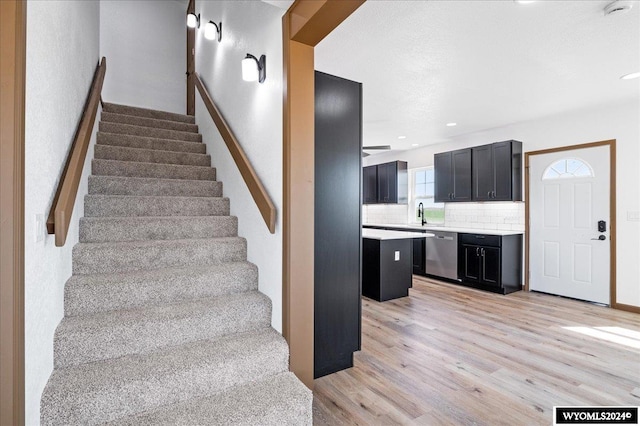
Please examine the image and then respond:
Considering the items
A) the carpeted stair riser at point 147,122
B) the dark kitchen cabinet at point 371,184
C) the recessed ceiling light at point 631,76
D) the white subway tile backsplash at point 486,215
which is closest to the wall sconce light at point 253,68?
the carpeted stair riser at point 147,122

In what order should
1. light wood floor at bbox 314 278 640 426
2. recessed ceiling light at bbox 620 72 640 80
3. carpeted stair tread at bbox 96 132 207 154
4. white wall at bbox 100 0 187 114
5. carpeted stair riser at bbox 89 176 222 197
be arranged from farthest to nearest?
white wall at bbox 100 0 187 114
carpeted stair tread at bbox 96 132 207 154
recessed ceiling light at bbox 620 72 640 80
carpeted stair riser at bbox 89 176 222 197
light wood floor at bbox 314 278 640 426

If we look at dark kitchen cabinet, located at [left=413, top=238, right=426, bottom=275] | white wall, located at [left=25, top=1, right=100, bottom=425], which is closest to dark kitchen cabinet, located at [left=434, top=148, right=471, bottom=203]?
dark kitchen cabinet, located at [left=413, top=238, right=426, bottom=275]

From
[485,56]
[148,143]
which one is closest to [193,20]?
[148,143]

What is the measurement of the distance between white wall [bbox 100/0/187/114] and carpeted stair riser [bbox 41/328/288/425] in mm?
5202

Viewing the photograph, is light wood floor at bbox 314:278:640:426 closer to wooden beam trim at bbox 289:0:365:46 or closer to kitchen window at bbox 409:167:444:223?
wooden beam trim at bbox 289:0:365:46

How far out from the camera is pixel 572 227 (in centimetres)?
467

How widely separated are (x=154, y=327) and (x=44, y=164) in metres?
1.02

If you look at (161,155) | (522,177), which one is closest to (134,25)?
(161,155)

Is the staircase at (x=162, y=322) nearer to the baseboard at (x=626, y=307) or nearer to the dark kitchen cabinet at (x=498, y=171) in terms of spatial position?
the dark kitchen cabinet at (x=498, y=171)

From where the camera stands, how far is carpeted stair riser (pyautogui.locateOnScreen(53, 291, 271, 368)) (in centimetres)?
173

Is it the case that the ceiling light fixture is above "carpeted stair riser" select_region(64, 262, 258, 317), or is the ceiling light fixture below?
above

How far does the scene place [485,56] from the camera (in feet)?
9.72

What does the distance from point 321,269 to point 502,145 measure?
4.24m

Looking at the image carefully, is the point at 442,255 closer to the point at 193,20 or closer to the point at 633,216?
the point at 633,216
